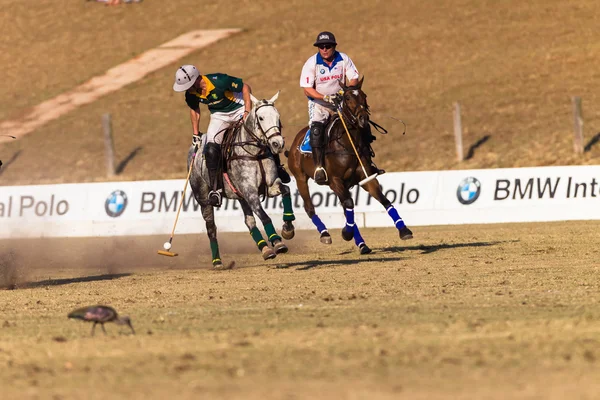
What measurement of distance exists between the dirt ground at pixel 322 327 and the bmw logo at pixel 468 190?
5.20m

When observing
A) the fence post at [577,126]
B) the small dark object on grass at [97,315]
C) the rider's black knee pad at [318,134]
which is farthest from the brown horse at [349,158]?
the fence post at [577,126]

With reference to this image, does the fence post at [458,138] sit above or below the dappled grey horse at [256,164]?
above

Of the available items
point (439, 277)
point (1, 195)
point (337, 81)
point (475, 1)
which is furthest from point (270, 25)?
point (439, 277)

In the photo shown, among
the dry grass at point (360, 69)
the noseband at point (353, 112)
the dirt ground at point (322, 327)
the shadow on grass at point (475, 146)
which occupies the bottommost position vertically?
the dirt ground at point (322, 327)

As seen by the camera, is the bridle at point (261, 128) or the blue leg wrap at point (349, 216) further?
the blue leg wrap at point (349, 216)

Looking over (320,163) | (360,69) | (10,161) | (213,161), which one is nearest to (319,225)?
(320,163)

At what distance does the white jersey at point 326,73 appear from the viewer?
1742 centimetres

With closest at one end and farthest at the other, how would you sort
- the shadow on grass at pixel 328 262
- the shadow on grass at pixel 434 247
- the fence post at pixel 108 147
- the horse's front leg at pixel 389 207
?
the horse's front leg at pixel 389 207 < the shadow on grass at pixel 328 262 < the shadow on grass at pixel 434 247 < the fence post at pixel 108 147

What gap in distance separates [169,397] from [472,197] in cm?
1776

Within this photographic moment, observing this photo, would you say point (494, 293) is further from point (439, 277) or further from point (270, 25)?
point (270, 25)

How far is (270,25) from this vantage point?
51.1 metres

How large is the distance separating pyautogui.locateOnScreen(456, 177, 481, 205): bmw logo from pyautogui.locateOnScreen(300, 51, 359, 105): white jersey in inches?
281

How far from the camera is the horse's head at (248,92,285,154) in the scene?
15.3 meters

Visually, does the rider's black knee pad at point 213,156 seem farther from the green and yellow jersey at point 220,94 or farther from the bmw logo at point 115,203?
the bmw logo at point 115,203
